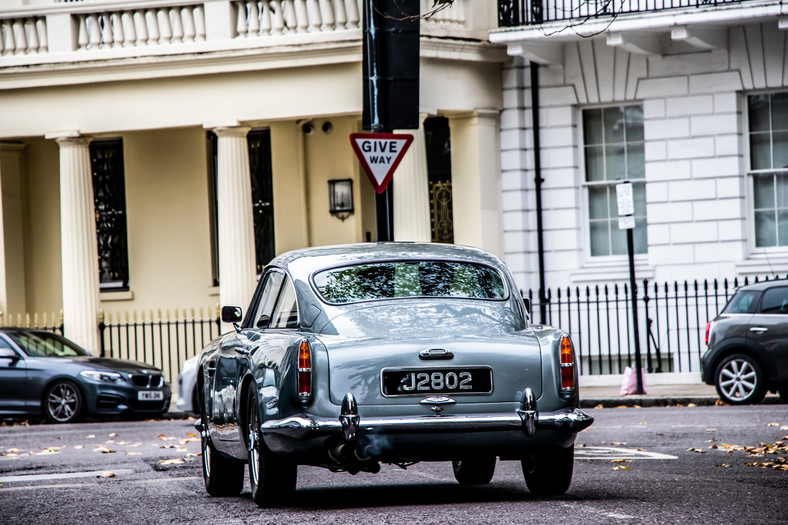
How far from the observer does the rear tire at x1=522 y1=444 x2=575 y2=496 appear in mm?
9281

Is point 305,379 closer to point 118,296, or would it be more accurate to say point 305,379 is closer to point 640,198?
point 640,198

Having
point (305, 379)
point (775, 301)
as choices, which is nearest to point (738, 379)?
point (775, 301)

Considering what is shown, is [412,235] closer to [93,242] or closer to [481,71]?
[481,71]

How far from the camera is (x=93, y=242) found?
81.4 ft

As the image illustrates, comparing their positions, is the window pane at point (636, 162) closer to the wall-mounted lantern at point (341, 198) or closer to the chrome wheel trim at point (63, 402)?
the wall-mounted lantern at point (341, 198)

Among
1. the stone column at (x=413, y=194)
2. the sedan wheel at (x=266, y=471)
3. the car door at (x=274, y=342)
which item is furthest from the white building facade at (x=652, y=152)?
the sedan wheel at (x=266, y=471)

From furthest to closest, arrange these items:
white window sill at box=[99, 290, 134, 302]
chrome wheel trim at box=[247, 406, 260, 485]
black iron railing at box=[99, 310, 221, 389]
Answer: white window sill at box=[99, 290, 134, 302]
black iron railing at box=[99, 310, 221, 389]
chrome wheel trim at box=[247, 406, 260, 485]

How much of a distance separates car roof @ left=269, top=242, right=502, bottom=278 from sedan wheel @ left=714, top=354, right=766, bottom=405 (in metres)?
9.54

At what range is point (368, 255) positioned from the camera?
32.1 feet

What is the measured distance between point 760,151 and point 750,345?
17.9 ft

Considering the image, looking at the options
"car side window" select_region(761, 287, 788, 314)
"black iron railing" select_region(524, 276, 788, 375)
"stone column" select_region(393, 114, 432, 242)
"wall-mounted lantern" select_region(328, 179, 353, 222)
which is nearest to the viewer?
"car side window" select_region(761, 287, 788, 314)

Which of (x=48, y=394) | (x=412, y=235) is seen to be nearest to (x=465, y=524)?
(x=48, y=394)

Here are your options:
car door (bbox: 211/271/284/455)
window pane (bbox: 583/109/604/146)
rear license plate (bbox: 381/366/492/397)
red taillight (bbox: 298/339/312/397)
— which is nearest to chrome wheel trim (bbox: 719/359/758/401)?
window pane (bbox: 583/109/604/146)

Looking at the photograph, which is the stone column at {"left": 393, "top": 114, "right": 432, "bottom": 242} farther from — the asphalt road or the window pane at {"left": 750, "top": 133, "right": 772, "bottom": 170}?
the asphalt road
